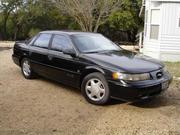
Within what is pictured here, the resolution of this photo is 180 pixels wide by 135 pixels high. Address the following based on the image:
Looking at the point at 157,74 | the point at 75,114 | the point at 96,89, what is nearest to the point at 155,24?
the point at 157,74

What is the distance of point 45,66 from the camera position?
7.69 m

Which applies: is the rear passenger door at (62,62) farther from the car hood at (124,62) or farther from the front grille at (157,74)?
the front grille at (157,74)

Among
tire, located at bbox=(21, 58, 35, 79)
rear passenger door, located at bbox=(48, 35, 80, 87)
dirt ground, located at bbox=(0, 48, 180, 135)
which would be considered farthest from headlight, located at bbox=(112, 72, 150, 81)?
tire, located at bbox=(21, 58, 35, 79)

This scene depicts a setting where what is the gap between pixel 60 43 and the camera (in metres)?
7.42

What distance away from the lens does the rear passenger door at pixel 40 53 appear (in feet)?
25.4

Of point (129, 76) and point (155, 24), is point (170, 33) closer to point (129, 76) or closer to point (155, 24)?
point (155, 24)

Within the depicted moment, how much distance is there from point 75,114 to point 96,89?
2.64ft

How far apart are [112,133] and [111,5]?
60.7ft

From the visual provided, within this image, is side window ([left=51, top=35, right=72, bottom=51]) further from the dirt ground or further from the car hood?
the dirt ground

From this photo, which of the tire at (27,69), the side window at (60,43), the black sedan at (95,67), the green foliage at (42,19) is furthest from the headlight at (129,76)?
the green foliage at (42,19)

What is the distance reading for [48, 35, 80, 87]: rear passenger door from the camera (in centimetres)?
683

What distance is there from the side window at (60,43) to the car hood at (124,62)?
739 mm

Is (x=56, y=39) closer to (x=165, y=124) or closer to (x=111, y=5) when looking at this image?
(x=165, y=124)

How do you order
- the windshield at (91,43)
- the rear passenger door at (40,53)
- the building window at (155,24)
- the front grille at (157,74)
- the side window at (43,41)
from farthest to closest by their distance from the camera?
the building window at (155,24) → the side window at (43,41) → the rear passenger door at (40,53) → the windshield at (91,43) → the front grille at (157,74)
